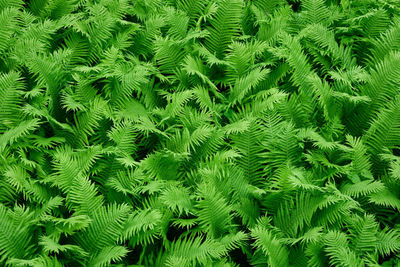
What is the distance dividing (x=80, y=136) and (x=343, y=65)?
2533 mm

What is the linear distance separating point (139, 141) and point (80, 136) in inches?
18.9

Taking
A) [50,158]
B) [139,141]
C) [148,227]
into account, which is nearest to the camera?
[148,227]

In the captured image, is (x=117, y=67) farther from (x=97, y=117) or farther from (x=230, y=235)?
(x=230, y=235)

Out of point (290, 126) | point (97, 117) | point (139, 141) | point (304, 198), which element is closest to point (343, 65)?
point (290, 126)

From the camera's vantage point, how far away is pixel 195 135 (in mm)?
3195

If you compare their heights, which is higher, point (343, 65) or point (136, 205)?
point (343, 65)

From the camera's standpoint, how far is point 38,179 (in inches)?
117

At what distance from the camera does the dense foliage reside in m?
2.72

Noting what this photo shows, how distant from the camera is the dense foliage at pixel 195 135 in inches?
107

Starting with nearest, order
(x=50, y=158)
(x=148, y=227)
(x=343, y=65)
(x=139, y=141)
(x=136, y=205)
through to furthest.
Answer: (x=148, y=227), (x=136, y=205), (x=50, y=158), (x=139, y=141), (x=343, y=65)

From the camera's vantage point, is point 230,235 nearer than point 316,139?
Yes

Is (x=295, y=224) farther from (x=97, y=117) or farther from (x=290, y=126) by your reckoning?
(x=97, y=117)

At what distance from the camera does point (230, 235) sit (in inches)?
109

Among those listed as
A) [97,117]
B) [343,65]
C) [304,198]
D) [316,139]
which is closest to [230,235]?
[304,198]
